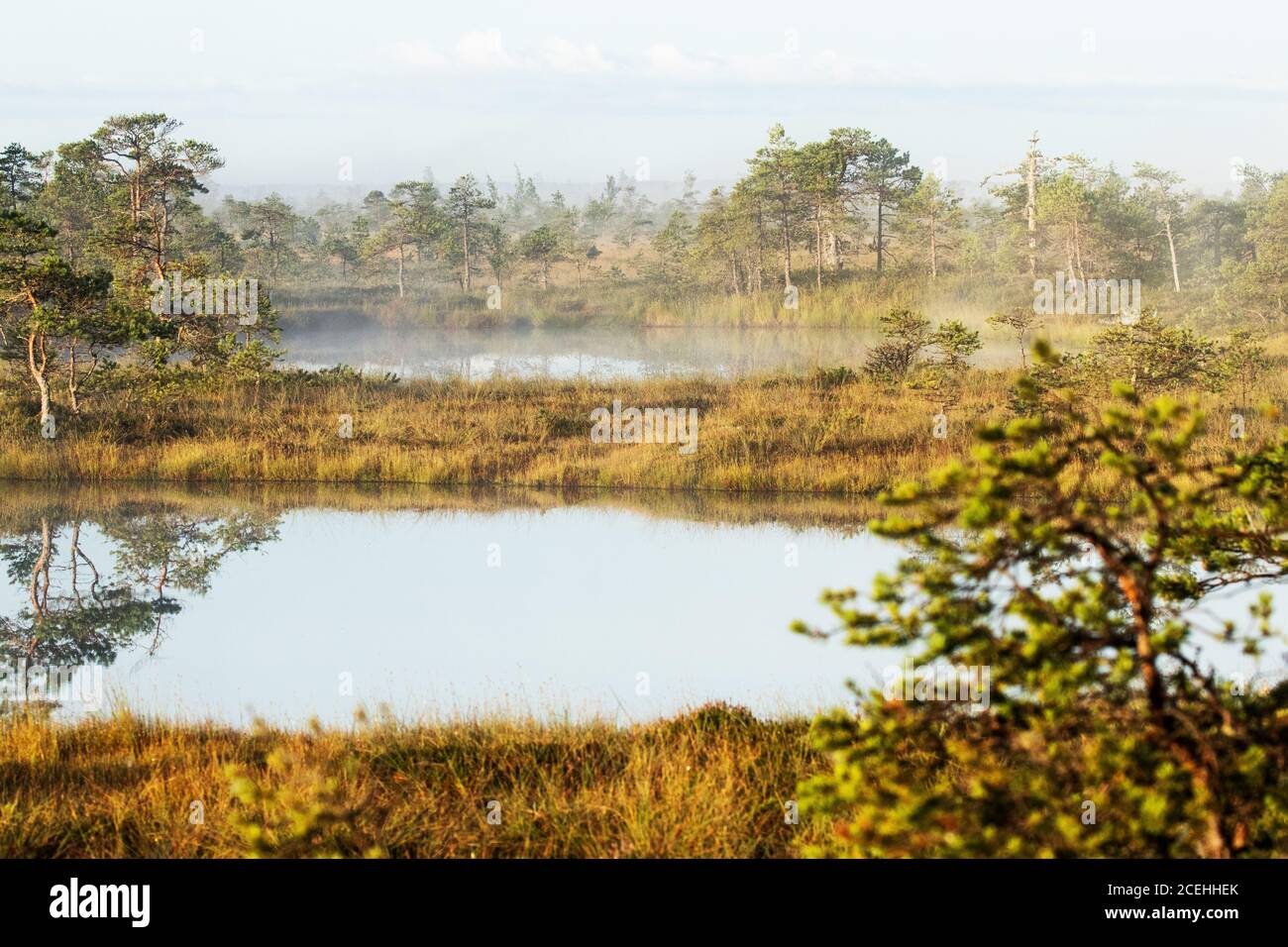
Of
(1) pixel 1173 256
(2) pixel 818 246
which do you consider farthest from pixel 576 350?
(1) pixel 1173 256

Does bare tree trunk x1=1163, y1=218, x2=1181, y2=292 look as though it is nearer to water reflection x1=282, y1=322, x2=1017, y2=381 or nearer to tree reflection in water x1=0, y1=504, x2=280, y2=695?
water reflection x1=282, y1=322, x2=1017, y2=381

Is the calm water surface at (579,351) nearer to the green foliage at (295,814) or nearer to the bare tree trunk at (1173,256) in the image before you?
the bare tree trunk at (1173,256)

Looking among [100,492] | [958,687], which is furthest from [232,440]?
[958,687]

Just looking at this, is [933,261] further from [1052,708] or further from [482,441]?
[1052,708]

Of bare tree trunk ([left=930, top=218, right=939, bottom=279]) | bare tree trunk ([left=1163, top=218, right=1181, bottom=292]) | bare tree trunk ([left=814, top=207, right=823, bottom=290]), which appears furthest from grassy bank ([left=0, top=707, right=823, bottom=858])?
bare tree trunk ([left=1163, top=218, right=1181, bottom=292])

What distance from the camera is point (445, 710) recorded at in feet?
28.0

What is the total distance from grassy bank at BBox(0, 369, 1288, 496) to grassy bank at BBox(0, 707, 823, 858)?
12.2m

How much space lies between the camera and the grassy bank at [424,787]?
6148 millimetres

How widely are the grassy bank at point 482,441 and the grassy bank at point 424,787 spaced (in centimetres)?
1223

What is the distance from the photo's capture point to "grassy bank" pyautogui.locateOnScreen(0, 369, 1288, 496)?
20.4 metres

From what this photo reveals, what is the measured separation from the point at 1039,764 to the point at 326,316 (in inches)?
2128
